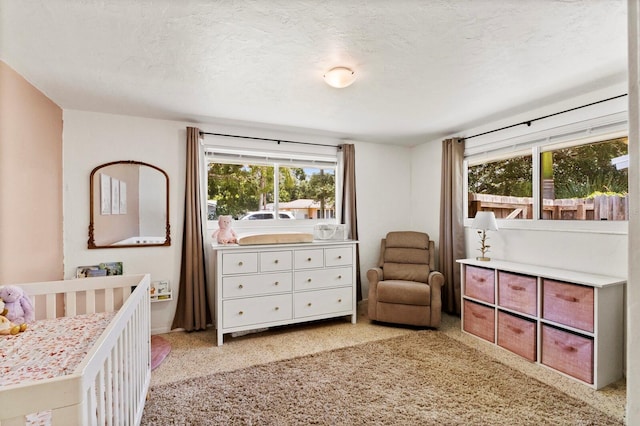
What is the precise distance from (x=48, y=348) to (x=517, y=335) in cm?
326

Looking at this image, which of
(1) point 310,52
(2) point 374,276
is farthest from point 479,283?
(1) point 310,52

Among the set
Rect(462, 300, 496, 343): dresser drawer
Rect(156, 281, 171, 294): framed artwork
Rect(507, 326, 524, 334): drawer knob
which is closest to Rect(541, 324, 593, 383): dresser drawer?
Rect(507, 326, 524, 334): drawer knob

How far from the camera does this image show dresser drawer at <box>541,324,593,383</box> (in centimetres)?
223

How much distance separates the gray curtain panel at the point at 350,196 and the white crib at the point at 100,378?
2503 mm

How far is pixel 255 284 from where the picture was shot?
3.09 m

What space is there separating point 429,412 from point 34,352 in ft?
6.97

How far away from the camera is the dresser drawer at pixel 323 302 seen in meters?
3.29

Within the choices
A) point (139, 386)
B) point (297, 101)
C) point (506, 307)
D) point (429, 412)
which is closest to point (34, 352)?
point (139, 386)

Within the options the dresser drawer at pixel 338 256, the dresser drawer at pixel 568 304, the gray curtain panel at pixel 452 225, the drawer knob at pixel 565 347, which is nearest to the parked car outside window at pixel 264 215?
the dresser drawer at pixel 338 256

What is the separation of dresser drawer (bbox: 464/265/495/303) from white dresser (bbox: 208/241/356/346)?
3.91ft

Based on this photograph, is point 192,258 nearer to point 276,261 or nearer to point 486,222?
point 276,261

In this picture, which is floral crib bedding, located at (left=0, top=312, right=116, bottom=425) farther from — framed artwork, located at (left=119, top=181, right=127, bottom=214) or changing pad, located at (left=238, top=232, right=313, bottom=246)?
framed artwork, located at (left=119, top=181, right=127, bottom=214)

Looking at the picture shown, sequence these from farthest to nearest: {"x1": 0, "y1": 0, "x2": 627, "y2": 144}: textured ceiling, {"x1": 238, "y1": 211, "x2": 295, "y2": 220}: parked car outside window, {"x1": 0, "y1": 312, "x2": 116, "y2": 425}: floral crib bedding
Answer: {"x1": 238, "y1": 211, "x2": 295, "y2": 220}: parked car outside window, {"x1": 0, "y1": 0, "x2": 627, "y2": 144}: textured ceiling, {"x1": 0, "y1": 312, "x2": 116, "y2": 425}: floral crib bedding

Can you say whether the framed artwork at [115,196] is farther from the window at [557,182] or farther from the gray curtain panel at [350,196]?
the window at [557,182]
